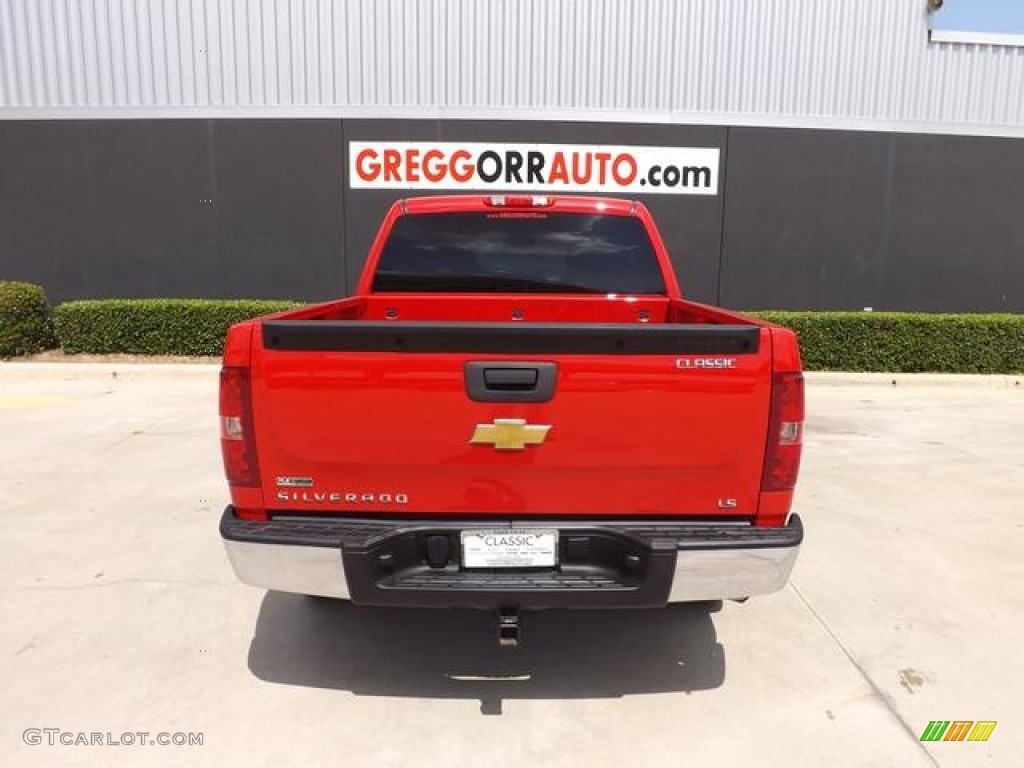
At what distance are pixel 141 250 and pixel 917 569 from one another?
12095mm

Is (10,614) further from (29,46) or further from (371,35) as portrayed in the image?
(29,46)

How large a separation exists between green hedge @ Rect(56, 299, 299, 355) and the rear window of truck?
7.10 m

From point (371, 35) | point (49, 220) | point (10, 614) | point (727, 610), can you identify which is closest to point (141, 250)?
point (49, 220)

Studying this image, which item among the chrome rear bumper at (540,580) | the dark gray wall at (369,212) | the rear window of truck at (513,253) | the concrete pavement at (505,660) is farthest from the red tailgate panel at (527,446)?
the dark gray wall at (369,212)

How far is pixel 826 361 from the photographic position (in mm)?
10445

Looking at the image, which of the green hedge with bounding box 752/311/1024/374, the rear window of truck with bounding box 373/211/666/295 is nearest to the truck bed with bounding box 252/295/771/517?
the rear window of truck with bounding box 373/211/666/295

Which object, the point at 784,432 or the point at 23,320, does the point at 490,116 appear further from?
the point at 784,432

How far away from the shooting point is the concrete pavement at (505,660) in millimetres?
2539

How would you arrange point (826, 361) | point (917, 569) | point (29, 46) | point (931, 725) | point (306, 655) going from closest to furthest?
point (931, 725)
point (306, 655)
point (917, 569)
point (826, 361)
point (29, 46)

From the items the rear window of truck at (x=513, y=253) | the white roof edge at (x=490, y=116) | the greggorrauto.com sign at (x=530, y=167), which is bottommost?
the rear window of truck at (x=513, y=253)

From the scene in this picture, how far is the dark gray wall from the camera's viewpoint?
11.4 metres

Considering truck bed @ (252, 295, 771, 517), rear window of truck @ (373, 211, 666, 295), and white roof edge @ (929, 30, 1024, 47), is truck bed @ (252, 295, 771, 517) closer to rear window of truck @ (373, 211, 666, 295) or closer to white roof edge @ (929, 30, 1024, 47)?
rear window of truck @ (373, 211, 666, 295)

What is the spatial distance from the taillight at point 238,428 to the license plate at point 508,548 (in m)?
0.82

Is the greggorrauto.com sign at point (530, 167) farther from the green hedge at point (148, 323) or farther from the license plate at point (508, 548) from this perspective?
the license plate at point (508, 548)
